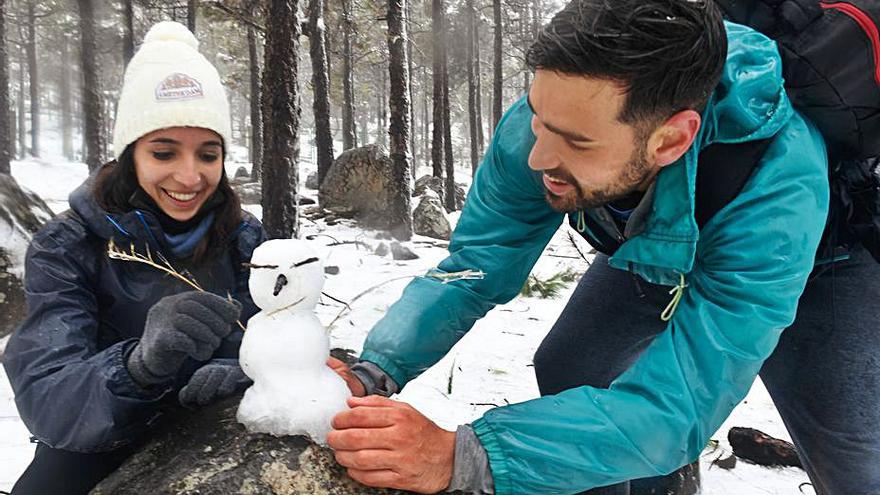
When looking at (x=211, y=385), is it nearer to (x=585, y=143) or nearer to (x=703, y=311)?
(x=585, y=143)

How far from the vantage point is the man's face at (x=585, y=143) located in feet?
5.57

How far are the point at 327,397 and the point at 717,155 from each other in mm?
1395

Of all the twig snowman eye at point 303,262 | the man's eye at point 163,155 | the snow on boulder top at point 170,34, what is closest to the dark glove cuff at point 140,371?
the twig snowman eye at point 303,262

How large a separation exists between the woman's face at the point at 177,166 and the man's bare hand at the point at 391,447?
112 centimetres

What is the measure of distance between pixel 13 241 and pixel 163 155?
3.64 meters

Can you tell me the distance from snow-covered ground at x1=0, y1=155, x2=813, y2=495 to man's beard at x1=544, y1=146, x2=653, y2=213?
0.64 meters

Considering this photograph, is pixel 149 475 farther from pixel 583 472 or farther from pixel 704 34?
pixel 704 34

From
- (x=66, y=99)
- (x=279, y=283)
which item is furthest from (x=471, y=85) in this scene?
(x=66, y=99)

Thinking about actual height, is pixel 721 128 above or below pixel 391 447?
above

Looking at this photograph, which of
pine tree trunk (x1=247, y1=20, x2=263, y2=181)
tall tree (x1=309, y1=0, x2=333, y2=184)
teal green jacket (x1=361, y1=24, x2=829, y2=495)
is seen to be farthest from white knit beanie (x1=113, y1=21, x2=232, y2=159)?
pine tree trunk (x1=247, y1=20, x2=263, y2=181)

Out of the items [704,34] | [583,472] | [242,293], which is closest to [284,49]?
[242,293]

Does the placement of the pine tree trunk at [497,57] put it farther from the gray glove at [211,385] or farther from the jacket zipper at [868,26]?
the gray glove at [211,385]

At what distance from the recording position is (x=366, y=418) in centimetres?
153

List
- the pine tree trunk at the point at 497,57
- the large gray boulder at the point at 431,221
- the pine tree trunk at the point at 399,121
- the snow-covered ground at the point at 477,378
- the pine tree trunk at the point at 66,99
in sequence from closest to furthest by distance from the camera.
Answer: the snow-covered ground at the point at 477,378 < the pine tree trunk at the point at 399,121 < the large gray boulder at the point at 431,221 < the pine tree trunk at the point at 497,57 < the pine tree trunk at the point at 66,99
